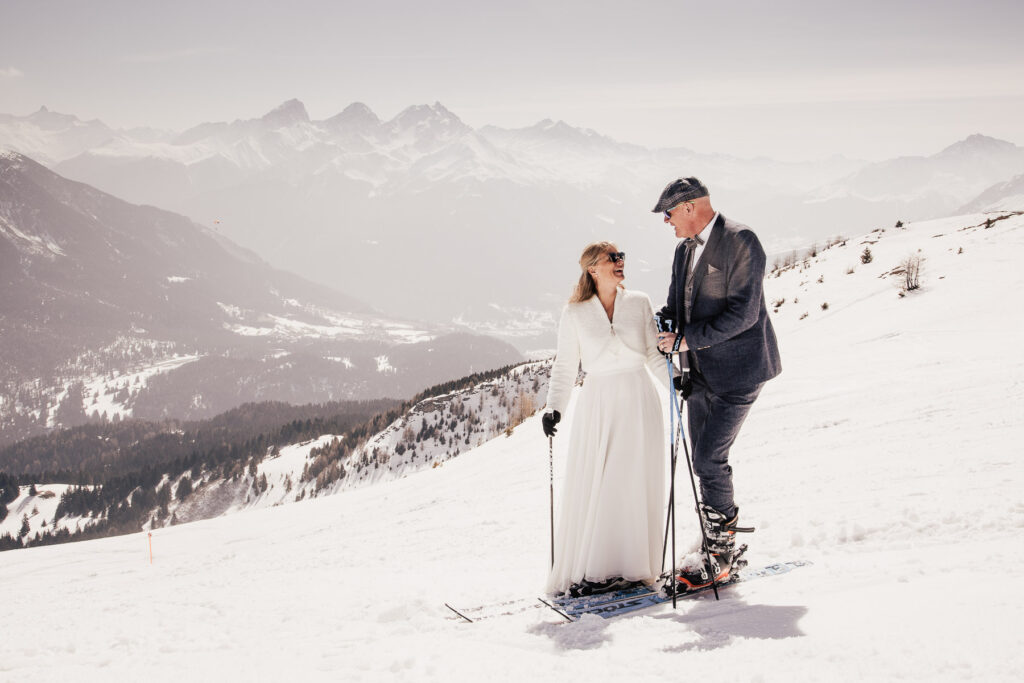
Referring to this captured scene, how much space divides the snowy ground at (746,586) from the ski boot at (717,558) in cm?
21

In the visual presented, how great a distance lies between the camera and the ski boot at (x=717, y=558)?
12.6ft

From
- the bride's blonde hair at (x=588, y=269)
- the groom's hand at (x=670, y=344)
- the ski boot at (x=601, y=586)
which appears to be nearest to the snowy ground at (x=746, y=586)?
the ski boot at (x=601, y=586)

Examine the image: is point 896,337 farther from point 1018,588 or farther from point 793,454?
point 1018,588

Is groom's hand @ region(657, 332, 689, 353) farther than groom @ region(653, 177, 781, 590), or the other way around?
groom's hand @ region(657, 332, 689, 353)

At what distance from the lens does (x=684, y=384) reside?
12.7 feet

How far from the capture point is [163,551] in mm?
11594

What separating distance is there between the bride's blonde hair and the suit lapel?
0.66m

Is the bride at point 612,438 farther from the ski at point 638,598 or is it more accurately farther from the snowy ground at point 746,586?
the snowy ground at point 746,586

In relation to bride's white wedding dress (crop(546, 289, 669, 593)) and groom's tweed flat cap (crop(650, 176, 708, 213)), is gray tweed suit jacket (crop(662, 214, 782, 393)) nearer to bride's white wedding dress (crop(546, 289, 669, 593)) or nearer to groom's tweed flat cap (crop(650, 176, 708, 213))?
groom's tweed flat cap (crop(650, 176, 708, 213))

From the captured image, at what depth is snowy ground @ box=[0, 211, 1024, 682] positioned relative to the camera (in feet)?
8.84

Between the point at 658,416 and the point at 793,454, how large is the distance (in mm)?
2808

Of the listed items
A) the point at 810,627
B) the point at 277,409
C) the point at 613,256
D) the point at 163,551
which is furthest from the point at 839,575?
the point at 277,409

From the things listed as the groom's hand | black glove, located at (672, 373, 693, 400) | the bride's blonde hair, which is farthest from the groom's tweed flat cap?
black glove, located at (672, 373, 693, 400)

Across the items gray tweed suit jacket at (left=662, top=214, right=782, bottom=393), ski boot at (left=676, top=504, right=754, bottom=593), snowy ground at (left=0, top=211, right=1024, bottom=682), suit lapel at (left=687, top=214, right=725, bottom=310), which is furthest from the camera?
ski boot at (left=676, top=504, right=754, bottom=593)
